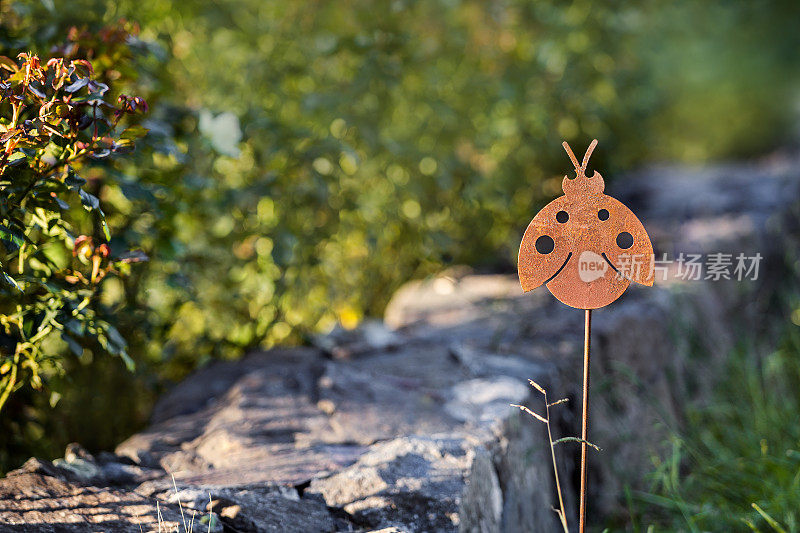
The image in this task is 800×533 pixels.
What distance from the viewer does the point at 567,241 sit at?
→ 1224mm

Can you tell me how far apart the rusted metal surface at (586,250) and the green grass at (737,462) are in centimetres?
59

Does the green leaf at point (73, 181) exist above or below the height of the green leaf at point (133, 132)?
below

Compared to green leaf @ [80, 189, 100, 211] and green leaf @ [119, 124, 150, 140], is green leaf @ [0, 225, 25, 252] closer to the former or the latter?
green leaf @ [80, 189, 100, 211]

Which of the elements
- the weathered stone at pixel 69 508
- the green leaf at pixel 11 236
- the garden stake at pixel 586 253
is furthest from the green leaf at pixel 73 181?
the garden stake at pixel 586 253

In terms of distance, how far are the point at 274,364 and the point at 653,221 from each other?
7.27 feet

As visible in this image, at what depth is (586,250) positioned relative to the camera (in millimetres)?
1215

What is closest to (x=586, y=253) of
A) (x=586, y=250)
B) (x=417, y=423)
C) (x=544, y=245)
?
(x=586, y=250)

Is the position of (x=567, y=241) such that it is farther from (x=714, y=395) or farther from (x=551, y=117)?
(x=551, y=117)

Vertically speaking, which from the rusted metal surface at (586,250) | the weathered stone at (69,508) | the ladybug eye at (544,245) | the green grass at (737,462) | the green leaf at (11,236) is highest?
the ladybug eye at (544,245)

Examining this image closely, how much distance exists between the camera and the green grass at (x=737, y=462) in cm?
166

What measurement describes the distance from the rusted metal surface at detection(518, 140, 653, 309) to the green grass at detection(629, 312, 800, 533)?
591 millimetres

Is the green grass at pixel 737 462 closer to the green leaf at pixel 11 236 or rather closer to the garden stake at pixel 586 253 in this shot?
the garden stake at pixel 586 253

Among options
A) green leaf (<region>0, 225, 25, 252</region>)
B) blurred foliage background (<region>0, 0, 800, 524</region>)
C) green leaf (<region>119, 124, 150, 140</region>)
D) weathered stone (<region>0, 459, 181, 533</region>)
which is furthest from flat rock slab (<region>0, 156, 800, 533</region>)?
green leaf (<region>119, 124, 150, 140</region>)

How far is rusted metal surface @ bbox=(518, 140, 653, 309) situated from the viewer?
1.21m
